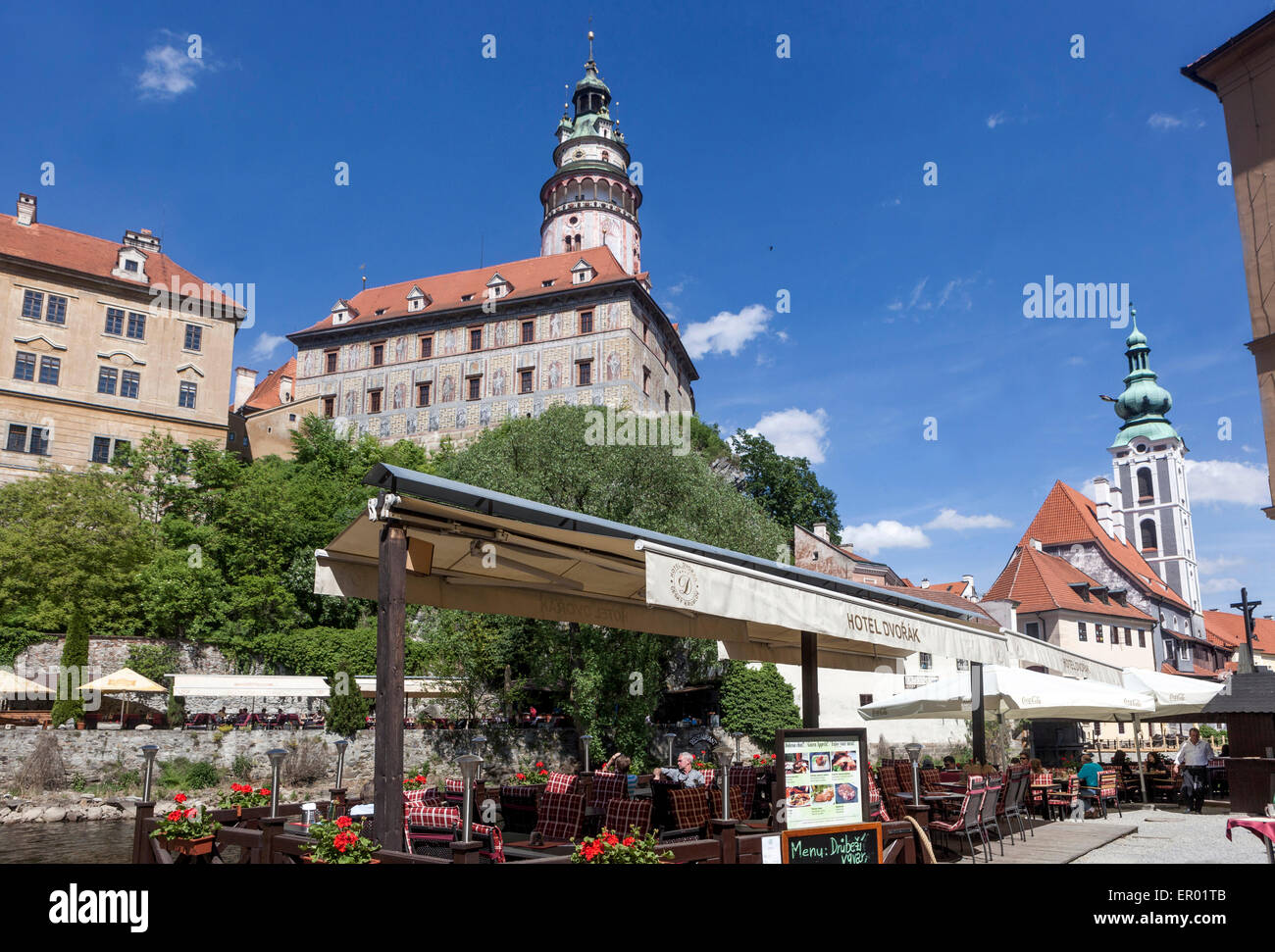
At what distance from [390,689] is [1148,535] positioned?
336ft

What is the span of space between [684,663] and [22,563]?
1030 inches

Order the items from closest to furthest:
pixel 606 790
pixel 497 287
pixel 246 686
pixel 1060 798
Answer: pixel 606 790
pixel 1060 798
pixel 246 686
pixel 497 287

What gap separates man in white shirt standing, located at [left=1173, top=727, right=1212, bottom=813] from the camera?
1775 cm

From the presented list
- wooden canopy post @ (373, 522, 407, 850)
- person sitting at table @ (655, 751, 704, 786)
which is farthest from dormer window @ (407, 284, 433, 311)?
wooden canopy post @ (373, 522, 407, 850)

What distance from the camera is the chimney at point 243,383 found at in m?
76.3

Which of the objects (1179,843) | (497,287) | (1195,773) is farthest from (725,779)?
(497,287)

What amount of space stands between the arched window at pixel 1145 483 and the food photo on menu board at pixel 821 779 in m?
99.7

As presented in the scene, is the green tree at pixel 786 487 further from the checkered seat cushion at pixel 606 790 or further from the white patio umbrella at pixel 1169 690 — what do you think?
the checkered seat cushion at pixel 606 790

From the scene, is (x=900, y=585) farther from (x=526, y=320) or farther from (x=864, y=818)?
(x=864, y=818)

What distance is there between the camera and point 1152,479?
93812mm

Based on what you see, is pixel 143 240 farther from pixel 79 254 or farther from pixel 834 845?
pixel 834 845

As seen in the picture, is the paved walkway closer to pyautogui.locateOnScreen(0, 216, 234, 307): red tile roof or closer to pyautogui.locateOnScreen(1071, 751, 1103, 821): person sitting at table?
pyautogui.locateOnScreen(1071, 751, 1103, 821): person sitting at table
